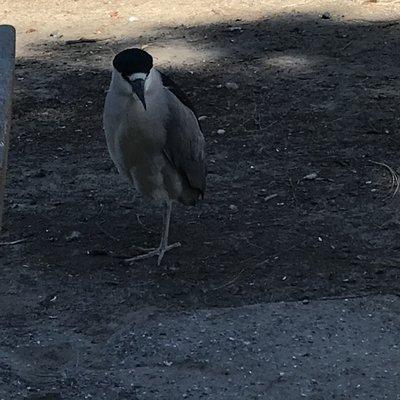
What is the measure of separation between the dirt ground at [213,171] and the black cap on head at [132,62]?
97cm

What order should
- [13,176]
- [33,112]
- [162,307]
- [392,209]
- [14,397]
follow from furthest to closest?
1. [33,112]
2. [13,176]
3. [392,209]
4. [162,307]
5. [14,397]

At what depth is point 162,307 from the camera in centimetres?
462

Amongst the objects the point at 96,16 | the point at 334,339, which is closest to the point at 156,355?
the point at 334,339

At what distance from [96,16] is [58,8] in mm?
385

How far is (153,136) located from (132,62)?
0.42 metres

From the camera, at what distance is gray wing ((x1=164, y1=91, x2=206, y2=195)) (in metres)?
4.84

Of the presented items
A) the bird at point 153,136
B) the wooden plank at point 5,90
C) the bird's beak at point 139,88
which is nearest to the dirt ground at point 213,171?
the bird at point 153,136

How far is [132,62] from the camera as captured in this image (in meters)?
4.45

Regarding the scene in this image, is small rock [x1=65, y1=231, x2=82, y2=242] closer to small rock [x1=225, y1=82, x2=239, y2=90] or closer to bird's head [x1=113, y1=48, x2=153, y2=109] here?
bird's head [x1=113, y1=48, x2=153, y2=109]

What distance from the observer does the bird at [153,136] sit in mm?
4531

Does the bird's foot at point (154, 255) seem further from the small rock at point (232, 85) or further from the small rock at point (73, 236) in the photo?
the small rock at point (232, 85)

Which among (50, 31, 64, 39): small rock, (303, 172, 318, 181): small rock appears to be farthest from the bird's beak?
(50, 31, 64, 39): small rock

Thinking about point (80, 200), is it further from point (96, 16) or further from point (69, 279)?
point (96, 16)

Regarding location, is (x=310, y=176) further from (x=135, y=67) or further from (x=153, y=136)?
(x=135, y=67)
